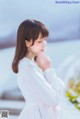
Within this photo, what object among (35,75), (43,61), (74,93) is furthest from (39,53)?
(74,93)

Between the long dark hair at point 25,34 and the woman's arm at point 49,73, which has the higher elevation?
the long dark hair at point 25,34

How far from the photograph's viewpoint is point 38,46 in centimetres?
171

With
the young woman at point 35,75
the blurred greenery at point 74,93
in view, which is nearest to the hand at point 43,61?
the young woman at point 35,75

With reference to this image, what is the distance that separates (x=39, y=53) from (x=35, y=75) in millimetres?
164

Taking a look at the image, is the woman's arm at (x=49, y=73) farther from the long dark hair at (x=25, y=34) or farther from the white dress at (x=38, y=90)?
the long dark hair at (x=25, y=34)

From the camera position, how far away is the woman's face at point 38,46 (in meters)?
1.70

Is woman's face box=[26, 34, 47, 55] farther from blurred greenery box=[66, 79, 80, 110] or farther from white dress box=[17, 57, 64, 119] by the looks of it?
blurred greenery box=[66, 79, 80, 110]

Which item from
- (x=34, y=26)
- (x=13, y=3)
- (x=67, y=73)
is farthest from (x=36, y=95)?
(x=13, y=3)

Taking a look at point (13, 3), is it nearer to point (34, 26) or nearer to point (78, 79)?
point (34, 26)

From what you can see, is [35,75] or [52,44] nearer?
[35,75]

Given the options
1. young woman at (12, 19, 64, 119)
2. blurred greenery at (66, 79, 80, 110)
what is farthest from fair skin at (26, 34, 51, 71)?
blurred greenery at (66, 79, 80, 110)

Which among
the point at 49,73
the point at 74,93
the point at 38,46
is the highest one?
the point at 38,46

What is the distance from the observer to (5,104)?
71.9 inches

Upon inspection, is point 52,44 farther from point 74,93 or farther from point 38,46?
point 74,93
